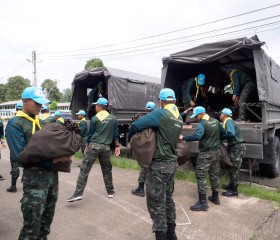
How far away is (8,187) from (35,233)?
320cm

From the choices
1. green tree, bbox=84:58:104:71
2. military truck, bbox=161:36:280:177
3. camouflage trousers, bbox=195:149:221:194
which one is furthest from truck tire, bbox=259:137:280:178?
green tree, bbox=84:58:104:71

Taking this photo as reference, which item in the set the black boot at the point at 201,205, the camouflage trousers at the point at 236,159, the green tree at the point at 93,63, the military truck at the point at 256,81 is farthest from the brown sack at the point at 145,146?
the green tree at the point at 93,63

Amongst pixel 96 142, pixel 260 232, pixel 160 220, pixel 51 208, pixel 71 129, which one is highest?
pixel 71 129

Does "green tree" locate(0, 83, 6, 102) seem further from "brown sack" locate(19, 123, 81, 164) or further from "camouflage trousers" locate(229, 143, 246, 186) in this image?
"brown sack" locate(19, 123, 81, 164)

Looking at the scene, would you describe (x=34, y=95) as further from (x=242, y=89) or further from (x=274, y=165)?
(x=274, y=165)

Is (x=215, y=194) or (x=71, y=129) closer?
(x=71, y=129)

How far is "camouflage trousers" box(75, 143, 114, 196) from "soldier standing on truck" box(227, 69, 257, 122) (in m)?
3.01

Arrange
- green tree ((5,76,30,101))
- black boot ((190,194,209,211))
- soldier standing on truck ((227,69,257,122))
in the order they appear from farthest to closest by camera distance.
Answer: green tree ((5,76,30,101)) → soldier standing on truck ((227,69,257,122)) → black boot ((190,194,209,211))

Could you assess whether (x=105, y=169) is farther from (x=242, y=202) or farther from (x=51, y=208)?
(x=242, y=202)

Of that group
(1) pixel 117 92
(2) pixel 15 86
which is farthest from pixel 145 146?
(2) pixel 15 86

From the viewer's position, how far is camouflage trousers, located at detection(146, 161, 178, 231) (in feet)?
9.41

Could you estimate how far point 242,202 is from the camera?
14.5 feet

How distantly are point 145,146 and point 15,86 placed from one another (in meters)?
58.5

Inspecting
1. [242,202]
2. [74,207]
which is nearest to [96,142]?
[74,207]
